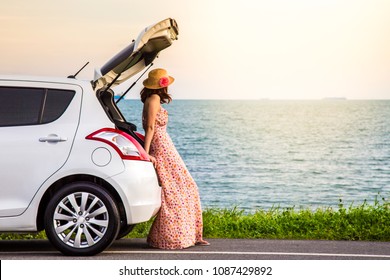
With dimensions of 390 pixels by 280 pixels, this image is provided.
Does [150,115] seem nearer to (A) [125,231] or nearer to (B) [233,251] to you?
(A) [125,231]

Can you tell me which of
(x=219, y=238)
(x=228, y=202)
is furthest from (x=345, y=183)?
(x=219, y=238)

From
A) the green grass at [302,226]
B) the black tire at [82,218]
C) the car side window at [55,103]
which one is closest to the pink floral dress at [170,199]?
the black tire at [82,218]

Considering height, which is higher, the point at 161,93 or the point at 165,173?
the point at 161,93

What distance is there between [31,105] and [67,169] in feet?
2.43

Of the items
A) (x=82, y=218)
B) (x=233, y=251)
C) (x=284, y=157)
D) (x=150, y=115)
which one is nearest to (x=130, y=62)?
(x=150, y=115)

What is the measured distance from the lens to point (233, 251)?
1009 centimetres

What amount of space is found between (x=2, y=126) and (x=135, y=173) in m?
1.37

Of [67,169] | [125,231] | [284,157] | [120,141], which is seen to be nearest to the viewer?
[67,169]

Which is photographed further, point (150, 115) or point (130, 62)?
point (130, 62)

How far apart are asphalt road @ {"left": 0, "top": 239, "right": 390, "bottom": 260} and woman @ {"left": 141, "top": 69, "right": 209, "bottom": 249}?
0.60 ft

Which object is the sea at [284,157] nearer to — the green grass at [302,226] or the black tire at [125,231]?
the green grass at [302,226]

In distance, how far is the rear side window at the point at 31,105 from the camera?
9594mm

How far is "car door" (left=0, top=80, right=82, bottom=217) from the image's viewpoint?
9.50 metres

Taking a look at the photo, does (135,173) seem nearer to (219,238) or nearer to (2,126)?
(2,126)
